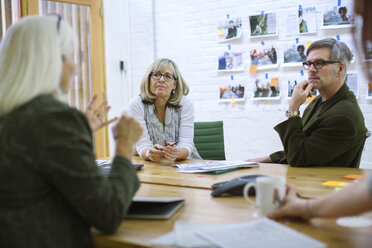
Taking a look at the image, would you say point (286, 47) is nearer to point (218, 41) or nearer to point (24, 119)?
point (218, 41)

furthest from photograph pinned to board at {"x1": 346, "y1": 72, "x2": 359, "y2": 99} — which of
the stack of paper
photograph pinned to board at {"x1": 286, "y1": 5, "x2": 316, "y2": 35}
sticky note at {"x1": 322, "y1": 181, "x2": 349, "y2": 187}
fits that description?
the stack of paper

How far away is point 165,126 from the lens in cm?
248

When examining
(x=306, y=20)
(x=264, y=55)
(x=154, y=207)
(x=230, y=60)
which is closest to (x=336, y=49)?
(x=306, y=20)

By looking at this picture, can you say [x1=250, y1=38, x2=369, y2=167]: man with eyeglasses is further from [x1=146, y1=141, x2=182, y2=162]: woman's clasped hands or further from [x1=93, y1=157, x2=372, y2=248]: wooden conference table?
[x1=146, y1=141, x2=182, y2=162]: woman's clasped hands

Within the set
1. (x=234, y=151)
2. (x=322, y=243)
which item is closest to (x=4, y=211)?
(x=322, y=243)

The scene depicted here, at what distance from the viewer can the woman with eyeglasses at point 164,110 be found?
2.43 m

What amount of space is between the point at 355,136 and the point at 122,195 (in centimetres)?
140

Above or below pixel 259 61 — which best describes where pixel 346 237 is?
below

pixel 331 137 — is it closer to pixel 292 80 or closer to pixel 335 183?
pixel 335 183

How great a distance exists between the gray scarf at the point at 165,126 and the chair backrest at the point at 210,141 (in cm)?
29

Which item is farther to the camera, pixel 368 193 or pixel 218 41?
pixel 218 41

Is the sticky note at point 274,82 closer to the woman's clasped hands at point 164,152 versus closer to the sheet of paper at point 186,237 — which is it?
the woman's clasped hands at point 164,152

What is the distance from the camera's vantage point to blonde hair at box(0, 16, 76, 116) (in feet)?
3.07

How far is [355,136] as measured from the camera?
1.91 metres
